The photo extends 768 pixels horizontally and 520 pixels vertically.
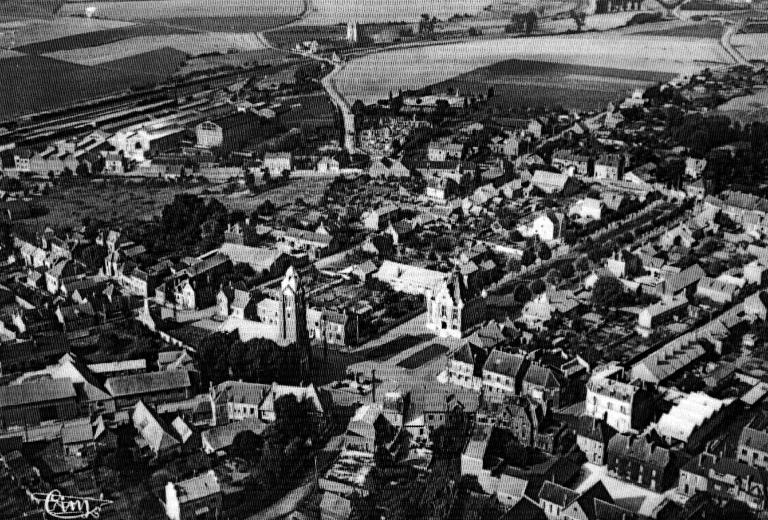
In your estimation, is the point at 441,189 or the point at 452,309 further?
the point at 441,189

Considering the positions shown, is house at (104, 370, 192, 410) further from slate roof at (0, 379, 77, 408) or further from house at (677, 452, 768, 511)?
house at (677, 452, 768, 511)

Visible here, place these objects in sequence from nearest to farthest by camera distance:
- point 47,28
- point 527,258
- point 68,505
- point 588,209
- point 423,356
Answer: point 68,505 → point 423,356 → point 527,258 → point 588,209 → point 47,28

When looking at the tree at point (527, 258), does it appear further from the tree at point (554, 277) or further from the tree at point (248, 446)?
the tree at point (248, 446)

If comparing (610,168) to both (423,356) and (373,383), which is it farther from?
(373,383)

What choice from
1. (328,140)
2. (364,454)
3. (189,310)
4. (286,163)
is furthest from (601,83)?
(364,454)

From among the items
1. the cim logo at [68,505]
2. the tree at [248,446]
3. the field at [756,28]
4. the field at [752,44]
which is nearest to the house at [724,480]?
the tree at [248,446]

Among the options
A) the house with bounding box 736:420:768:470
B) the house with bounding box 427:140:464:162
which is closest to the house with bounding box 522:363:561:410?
the house with bounding box 736:420:768:470

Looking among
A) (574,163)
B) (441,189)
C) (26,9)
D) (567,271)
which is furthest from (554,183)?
(26,9)

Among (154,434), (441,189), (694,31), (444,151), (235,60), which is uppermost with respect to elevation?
(694,31)
